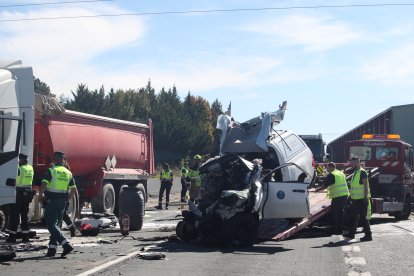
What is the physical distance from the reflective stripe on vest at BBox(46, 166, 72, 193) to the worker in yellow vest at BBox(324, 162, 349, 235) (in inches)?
239

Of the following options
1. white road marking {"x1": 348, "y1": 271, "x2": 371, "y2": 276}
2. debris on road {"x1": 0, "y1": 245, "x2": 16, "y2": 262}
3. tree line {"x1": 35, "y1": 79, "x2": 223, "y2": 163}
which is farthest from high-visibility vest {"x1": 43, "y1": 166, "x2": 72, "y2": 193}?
tree line {"x1": 35, "y1": 79, "x2": 223, "y2": 163}

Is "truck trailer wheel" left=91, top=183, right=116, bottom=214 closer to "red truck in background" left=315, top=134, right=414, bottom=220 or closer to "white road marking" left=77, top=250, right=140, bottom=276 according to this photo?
"red truck in background" left=315, top=134, right=414, bottom=220

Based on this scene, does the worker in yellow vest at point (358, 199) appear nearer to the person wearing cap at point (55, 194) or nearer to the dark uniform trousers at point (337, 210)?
the dark uniform trousers at point (337, 210)

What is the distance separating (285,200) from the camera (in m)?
13.7

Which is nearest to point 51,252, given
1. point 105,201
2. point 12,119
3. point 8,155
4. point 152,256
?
point 152,256

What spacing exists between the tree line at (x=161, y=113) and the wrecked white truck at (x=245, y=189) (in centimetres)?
4934

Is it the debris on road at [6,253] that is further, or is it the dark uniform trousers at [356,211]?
the dark uniform trousers at [356,211]

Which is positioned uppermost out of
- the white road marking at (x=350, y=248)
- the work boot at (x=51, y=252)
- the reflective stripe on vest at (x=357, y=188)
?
the reflective stripe on vest at (x=357, y=188)

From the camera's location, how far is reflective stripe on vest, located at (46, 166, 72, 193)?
38.4ft

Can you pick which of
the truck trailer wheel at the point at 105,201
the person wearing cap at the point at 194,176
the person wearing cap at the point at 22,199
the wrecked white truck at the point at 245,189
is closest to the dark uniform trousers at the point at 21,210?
the person wearing cap at the point at 22,199

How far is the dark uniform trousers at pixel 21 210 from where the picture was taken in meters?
13.9

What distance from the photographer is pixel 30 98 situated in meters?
13.6

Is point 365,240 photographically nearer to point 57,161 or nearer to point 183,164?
point 57,161

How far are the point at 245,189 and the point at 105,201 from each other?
24.3 feet
